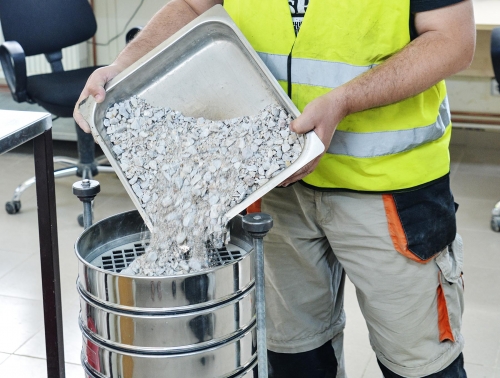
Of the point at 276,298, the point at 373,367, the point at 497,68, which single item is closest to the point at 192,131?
the point at 276,298

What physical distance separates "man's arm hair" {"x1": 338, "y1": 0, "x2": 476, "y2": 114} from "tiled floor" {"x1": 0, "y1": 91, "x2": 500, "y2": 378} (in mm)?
1027

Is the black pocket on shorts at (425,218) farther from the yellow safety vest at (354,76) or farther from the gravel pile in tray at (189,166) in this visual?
the gravel pile in tray at (189,166)

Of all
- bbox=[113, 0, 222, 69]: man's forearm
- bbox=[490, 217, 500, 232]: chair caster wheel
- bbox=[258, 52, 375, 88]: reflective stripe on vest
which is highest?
bbox=[113, 0, 222, 69]: man's forearm

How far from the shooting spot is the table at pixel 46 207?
148 centimetres

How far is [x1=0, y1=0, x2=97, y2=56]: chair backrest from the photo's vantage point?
3.08 metres

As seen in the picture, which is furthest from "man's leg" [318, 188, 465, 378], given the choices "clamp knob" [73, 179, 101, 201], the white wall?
the white wall

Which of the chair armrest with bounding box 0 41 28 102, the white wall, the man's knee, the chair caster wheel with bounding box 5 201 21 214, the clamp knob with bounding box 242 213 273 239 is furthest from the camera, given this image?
the white wall

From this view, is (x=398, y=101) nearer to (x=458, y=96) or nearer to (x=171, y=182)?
(x=171, y=182)

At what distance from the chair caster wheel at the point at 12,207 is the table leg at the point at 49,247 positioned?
151 centimetres

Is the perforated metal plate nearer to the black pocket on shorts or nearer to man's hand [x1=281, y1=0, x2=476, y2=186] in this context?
man's hand [x1=281, y1=0, x2=476, y2=186]

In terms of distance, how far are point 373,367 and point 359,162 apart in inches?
35.8

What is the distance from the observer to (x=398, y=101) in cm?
125

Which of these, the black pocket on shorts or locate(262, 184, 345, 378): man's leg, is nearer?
the black pocket on shorts

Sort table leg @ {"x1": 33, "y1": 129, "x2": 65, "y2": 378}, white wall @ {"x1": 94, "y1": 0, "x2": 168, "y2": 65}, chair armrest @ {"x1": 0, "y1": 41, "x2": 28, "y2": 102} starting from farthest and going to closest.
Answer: white wall @ {"x1": 94, "y1": 0, "x2": 168, "y2": 65}
chair armrest @ {"x1": 0, "y1": 41, "x2": 28, "y2": 102}
table leg @ {"x1": 33, "y1": 129, "x2": 65, "y2": 378}
